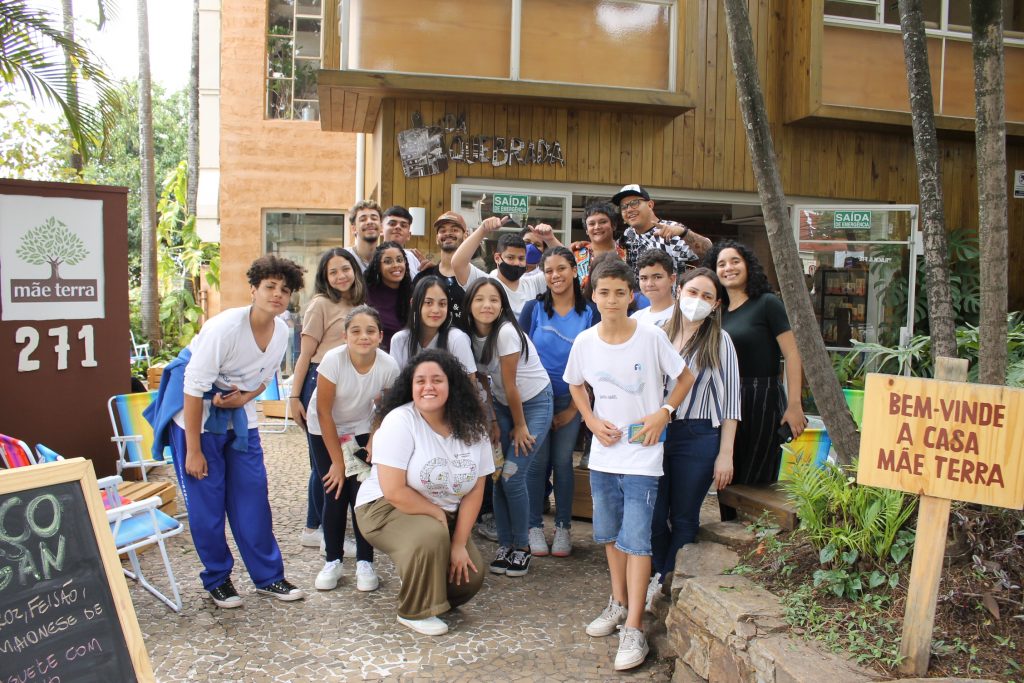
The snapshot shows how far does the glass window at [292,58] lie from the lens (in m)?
14.3

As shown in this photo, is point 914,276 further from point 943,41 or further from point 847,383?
point 943,41

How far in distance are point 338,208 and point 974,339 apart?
385 inches

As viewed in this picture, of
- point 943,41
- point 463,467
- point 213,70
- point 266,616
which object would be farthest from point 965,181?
point 213,70

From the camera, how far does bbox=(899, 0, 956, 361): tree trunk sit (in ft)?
12.6

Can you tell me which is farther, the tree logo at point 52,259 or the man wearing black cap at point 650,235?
the tree logo at point 52,259

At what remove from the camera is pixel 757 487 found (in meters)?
4.20

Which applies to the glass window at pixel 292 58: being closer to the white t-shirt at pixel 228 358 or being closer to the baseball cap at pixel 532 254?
the baseball cap at pixel 532 254

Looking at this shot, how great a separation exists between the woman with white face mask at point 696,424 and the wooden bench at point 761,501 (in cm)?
14

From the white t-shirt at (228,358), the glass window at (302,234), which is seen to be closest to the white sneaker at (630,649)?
the white t-shirt at (228,358)

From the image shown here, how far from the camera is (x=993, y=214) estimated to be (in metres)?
3.55

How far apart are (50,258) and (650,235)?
4.28 m

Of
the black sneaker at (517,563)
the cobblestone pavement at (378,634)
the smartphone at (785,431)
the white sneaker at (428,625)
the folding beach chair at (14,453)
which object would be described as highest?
the smartphone at (785,431)

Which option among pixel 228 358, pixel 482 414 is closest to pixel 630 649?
pixel 482 414

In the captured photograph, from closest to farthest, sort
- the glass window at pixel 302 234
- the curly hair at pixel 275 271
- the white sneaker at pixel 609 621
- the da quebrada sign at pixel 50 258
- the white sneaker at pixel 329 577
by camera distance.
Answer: the white sneaker at pixel 609 621
the curly hair at pixel 275 271
the white sneaker at pixel 329 577
the da quebrada sign at pixel 50 258
the glass window at pixel 302 234
